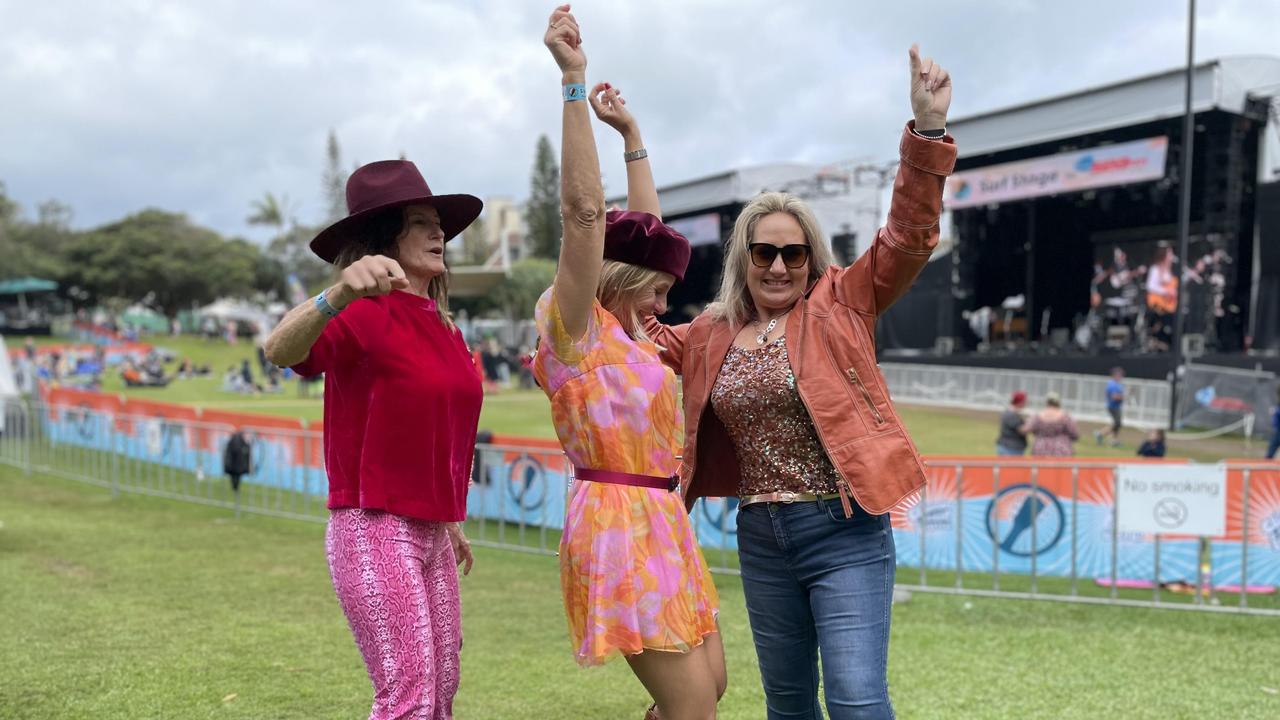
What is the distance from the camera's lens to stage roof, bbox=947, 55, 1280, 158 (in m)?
21.7

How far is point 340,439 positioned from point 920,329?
31.1m

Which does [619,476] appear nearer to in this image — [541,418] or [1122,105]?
[541,418]

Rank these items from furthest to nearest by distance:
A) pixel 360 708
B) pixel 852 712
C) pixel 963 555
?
pixel 963 555 < pixel 360 708 < pixel 852 712

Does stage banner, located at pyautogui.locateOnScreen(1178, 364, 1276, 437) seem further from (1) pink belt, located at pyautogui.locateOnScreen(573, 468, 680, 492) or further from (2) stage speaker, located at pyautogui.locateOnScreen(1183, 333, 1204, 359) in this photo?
(1) pink belt, located at pyautogui.locateOnScreen(573, 468, 680, 492)

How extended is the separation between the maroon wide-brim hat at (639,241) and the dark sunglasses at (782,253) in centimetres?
25

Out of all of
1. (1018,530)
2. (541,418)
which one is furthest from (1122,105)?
(1018,530)

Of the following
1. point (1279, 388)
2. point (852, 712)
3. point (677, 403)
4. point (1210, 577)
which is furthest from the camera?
point (1279, 388)

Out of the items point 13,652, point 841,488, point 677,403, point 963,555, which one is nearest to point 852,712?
point 841,488

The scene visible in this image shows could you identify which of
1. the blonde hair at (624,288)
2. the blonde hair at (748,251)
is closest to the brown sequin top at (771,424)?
the blonde hair at (748,251)

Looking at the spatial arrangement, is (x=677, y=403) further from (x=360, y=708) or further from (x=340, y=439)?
(x=360, y=708)

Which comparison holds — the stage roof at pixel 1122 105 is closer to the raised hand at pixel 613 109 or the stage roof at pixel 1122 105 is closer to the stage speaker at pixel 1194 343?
the stage speaker at pixel 1194 343

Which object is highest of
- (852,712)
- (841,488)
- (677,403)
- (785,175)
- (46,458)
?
(785,175)

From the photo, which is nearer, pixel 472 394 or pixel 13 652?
pixel 472 394

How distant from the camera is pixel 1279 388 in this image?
1533cm
